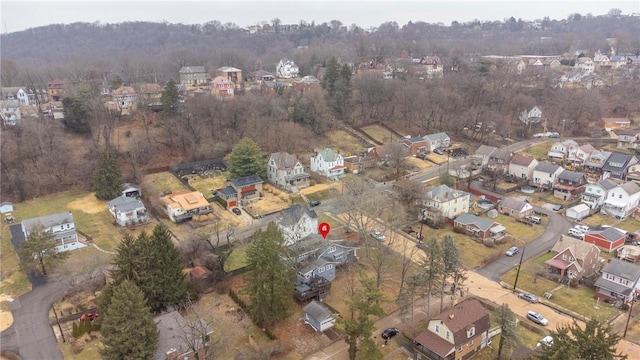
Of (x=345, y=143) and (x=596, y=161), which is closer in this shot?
(x=596, y=161)

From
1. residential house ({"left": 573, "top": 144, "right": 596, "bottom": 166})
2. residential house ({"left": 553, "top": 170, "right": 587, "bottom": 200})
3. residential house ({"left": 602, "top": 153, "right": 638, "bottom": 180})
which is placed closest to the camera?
residential house ({"left": 553, "top": 170, "right": 587, "bottom": 200})

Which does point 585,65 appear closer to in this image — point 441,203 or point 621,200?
point 621,200

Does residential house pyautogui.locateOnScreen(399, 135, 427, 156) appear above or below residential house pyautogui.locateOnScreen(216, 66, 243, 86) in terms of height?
below

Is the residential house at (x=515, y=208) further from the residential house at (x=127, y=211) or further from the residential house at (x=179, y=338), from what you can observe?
the residential house at (x=127, y=211)

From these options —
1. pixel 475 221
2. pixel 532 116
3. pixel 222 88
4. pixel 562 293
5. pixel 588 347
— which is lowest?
pixel 562 293

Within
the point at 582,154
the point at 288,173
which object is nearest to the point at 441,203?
the point at 288,173

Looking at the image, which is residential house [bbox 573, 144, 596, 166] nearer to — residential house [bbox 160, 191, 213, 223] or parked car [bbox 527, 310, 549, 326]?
parked car [bbox 527, 310, 549, 326]

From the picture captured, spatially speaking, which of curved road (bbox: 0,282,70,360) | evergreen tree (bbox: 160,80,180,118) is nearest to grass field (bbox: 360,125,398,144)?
evergreen tree (bbox: 160,80,180,118)
